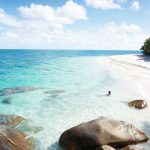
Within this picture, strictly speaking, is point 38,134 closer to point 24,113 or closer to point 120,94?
point 24,113

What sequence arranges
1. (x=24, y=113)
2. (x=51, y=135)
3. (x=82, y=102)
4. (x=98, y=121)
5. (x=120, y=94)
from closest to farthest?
1. (x=98, y=121)
2. (x=51, y=135)
3. (x=24, y=113)
4. (x=82, y=102)
5. (x=120, y=94)

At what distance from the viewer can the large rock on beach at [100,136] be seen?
9336mm

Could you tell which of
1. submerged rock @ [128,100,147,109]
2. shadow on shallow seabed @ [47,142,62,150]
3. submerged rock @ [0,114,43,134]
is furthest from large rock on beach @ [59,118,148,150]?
submerged rock @ [128,100,147,109]

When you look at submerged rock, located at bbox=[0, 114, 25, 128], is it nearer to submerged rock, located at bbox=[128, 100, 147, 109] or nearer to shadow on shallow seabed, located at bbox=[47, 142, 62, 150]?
shadow on shallow seabed, located at bbox=[47, 142, 62, 150]

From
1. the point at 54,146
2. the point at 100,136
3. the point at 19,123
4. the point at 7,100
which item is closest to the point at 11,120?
the point at 19,123

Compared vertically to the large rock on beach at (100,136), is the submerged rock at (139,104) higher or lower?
lower

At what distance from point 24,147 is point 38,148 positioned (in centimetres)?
155

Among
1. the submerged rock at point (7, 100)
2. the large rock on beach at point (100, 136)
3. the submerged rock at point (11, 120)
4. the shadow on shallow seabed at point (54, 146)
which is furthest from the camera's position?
the submerged rock at point (7, 100)

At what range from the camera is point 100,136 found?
9.40 meters

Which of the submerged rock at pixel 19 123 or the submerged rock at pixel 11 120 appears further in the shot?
the submerged rock at pixel 11 120

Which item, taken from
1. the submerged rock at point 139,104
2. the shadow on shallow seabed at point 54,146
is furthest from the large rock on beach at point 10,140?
the submerged rock at point 139,104

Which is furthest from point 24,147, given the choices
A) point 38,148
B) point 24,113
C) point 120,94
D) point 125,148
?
point 120,94

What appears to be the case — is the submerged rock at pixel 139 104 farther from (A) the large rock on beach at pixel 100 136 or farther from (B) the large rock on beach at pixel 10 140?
(B) the large rock on beach at pixel 10 140

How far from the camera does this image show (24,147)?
30.3 ft
